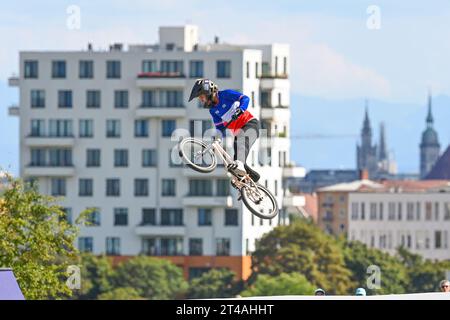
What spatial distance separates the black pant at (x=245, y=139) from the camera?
39625mm

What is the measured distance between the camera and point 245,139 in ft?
131

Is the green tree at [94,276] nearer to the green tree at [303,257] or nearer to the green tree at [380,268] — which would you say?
the green tree at [303,257]

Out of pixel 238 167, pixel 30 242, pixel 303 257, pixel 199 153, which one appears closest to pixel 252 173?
pixel 238 167

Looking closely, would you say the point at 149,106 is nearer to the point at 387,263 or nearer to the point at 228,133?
the point at 387,263

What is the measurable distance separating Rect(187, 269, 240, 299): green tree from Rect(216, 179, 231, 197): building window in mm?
11121

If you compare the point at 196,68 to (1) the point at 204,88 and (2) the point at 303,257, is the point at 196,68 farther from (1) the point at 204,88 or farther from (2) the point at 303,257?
(1) the point at 204,88

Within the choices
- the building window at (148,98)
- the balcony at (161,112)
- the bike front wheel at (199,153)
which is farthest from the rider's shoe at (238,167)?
the building window at (148,98)

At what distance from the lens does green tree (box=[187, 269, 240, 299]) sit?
171m

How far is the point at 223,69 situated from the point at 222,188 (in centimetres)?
1170

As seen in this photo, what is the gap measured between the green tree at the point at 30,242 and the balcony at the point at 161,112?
107m

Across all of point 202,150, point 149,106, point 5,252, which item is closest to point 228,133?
point 202,150
